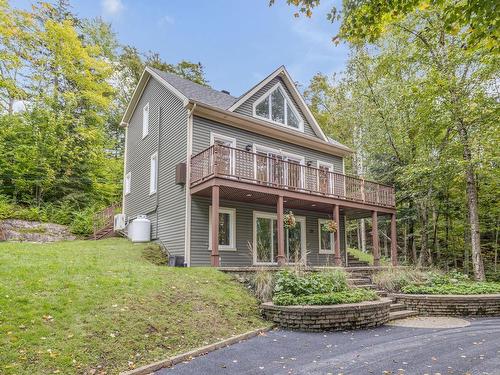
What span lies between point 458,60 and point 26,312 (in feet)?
55.7

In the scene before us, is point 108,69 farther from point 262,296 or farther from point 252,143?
point 262,296

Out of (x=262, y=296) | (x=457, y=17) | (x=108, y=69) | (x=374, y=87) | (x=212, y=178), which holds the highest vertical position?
(x=108, y=69)

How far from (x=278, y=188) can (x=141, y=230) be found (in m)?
5.88

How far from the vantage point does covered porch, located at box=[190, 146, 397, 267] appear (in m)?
11.5

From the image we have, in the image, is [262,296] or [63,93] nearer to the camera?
[262,296]

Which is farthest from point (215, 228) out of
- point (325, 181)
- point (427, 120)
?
point (427, 120)

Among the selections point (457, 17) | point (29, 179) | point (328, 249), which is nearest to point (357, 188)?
point (328, 249)

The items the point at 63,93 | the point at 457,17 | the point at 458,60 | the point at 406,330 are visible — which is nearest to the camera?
the point at 457,17

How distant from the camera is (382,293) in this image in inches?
435

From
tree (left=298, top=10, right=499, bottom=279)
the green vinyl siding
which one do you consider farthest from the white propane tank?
tree (left=298, top=10, right=499, bottom=279)

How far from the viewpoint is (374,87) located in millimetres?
21750

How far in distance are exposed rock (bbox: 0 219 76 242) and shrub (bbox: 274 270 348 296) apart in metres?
12.0

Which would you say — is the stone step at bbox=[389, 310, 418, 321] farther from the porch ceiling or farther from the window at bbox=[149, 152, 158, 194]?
the window at bbox=[149, 152, 158, 194]

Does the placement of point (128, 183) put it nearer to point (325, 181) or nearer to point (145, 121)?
point (145, 121)
